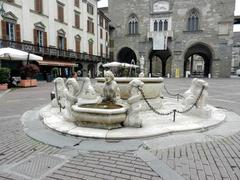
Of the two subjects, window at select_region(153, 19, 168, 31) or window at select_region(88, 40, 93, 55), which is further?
window at select_region(153, 19, 168, 31)

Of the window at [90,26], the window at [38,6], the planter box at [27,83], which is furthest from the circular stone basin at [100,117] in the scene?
the window at [90,26]

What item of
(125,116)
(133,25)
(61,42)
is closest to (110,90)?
(125,116)

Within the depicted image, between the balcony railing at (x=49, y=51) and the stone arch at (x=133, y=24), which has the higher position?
the stone arch at (x=133, y=24)

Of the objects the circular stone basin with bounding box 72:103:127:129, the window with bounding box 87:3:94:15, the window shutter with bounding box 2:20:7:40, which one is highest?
the window with bounding box 87:3:94:15

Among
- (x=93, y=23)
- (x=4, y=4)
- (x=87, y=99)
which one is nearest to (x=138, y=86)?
(x=87, y=99)

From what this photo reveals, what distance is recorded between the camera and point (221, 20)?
3288 centimetres

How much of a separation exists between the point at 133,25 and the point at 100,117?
3611cm

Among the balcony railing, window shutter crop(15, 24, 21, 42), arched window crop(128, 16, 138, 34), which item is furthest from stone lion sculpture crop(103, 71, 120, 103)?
arched window crop(128, 16, 138, 34)

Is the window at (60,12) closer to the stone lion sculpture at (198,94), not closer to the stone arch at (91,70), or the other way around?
the stone arch at (91,70)

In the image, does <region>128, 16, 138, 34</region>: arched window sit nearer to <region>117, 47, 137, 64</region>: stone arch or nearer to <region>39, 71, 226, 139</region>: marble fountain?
<region>117, 47, 137, 64</region>: stone arch

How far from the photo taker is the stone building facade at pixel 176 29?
33.2m

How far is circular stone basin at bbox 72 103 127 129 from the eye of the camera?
459cm

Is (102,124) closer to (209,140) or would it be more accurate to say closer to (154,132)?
(154,132)

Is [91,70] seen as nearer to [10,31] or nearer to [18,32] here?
[18,32]
